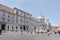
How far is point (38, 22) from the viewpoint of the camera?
212 ft

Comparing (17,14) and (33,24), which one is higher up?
(17,14)

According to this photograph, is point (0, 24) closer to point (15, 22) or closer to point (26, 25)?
point (15, 22)

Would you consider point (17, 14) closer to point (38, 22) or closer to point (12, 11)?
point (12, 11)

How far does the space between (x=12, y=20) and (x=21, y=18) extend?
574cm

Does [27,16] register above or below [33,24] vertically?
above

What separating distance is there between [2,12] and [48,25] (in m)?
40.8

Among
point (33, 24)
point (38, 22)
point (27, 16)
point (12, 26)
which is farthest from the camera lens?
point (38, 22)

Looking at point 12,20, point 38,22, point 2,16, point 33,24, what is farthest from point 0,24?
point 38,22

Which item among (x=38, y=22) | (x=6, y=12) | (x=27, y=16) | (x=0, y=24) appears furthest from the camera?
(x=38, y=22)

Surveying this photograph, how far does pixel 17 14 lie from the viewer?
48188mm

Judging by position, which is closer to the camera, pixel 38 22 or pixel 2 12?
pixel 2 12

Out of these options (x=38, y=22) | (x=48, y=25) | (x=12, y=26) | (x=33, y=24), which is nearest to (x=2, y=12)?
(x=12, y=26)

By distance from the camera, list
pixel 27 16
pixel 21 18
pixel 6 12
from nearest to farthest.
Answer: pixel 6 12, pixel 21 18, pixel 27 16

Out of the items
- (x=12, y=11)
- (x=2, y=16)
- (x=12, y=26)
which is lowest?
(x=12, y=26)
